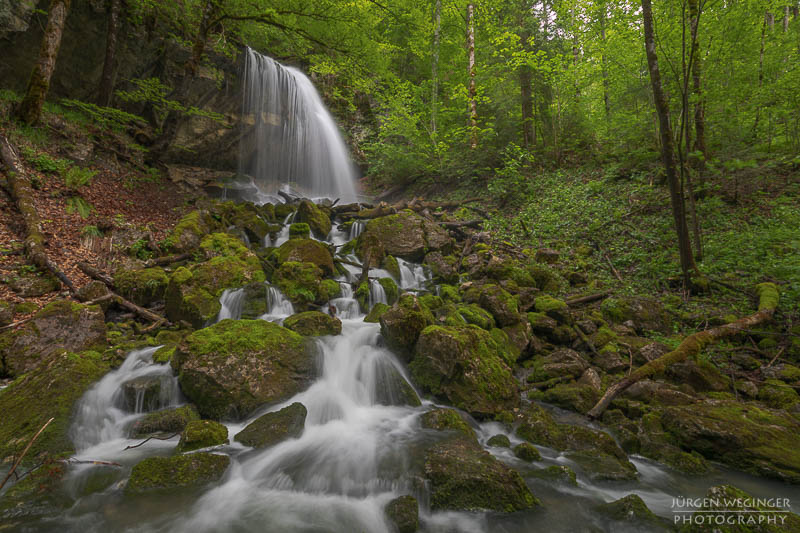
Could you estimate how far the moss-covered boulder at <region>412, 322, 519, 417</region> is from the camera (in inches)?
199

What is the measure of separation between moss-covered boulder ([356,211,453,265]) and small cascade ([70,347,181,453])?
597 cm

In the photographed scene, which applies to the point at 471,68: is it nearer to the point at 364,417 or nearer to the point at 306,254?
the point at 306,254

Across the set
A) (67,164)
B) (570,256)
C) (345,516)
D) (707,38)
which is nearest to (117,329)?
(345,516)

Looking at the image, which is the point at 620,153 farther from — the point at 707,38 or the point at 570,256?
the point at 570,256

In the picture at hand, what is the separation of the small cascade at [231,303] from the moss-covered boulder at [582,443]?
5.64 m

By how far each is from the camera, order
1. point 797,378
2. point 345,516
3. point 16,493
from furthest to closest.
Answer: point 797,378
point 345,516
point 16,493

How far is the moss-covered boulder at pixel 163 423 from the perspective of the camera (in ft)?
13.8

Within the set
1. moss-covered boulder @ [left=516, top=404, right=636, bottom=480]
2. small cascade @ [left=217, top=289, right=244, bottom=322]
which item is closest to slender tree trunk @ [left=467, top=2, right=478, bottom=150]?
small cascade @ [left=217, top=289, right=244, bottom=322]

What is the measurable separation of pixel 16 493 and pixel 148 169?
38.7 ft

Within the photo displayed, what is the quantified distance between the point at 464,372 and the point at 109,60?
14188mm

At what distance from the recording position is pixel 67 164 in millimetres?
8742

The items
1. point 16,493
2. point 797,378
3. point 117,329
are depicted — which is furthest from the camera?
point 117,329

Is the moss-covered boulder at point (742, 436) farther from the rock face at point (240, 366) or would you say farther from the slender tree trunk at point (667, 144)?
the rock face at point (240, 366)

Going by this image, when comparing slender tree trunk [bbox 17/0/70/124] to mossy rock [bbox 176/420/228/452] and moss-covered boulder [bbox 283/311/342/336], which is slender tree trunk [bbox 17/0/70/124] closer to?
moss-covered boulder [bbox 283/311/342/336]
